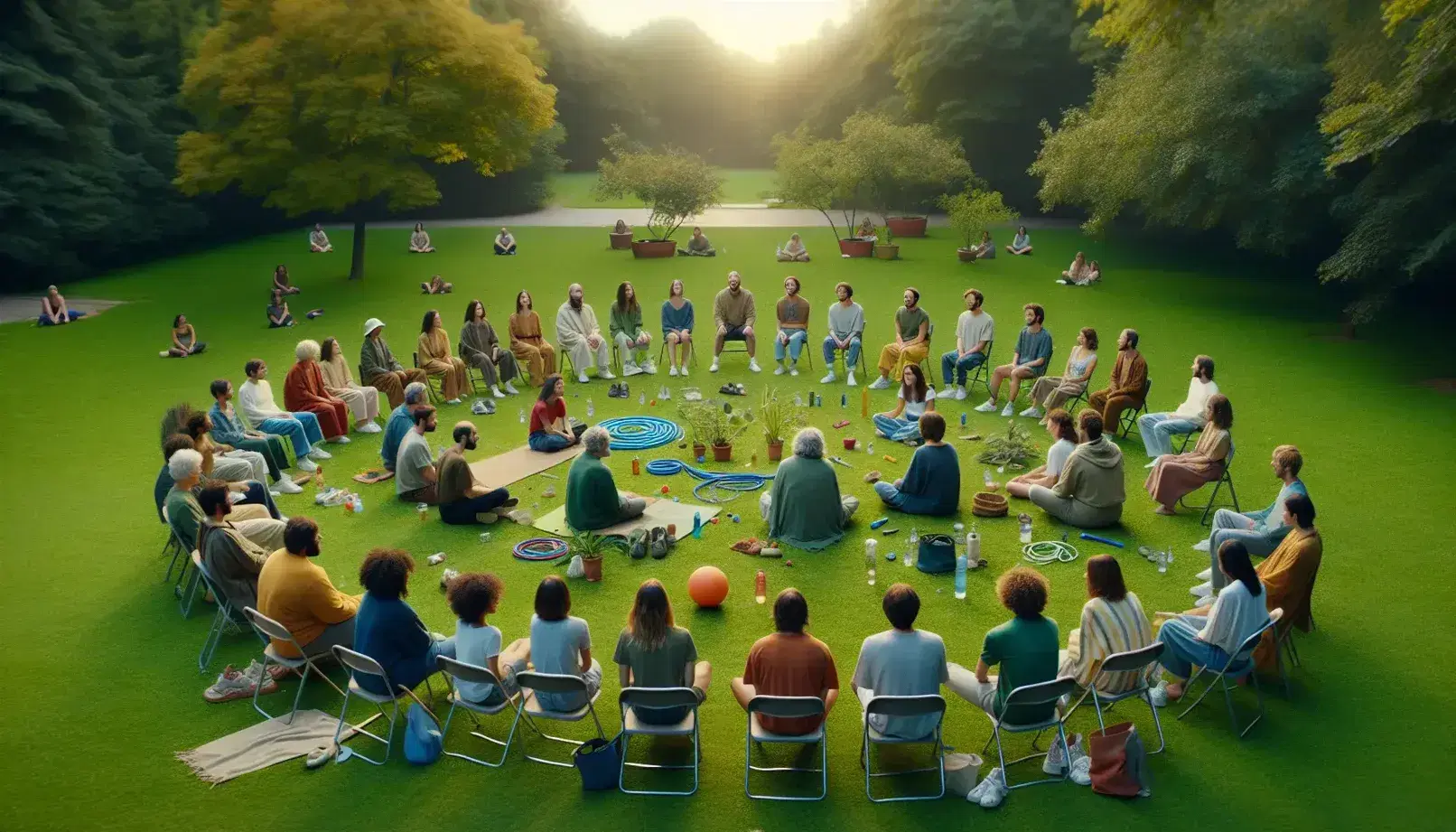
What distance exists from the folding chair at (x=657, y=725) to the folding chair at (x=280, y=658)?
1.99m

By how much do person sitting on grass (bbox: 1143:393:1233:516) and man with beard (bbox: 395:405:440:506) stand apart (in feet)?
24.0

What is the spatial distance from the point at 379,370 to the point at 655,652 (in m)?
9.10

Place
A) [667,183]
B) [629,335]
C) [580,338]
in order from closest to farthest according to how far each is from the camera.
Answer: [580,338]
[629,335]
[667,183]

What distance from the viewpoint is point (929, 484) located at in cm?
1000

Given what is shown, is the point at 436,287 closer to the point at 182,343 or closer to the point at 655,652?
the point at 182,343

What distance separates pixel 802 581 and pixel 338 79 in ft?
62.0

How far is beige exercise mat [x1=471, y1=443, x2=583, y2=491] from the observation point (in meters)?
11.4

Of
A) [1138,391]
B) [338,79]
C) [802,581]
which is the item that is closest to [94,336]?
[338,79]

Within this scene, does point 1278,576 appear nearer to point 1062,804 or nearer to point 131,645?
point 1062,804

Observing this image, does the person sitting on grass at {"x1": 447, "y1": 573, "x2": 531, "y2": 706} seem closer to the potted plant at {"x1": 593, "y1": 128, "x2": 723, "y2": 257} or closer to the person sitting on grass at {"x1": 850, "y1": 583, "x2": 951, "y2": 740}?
the person sitting on grass at {"x1": 850, "y1": 583, "x2": 951, "y2": 740}

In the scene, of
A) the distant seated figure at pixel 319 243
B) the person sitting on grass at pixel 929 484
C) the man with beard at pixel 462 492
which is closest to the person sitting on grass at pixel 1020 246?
the distant seated figure at pixel 319 243

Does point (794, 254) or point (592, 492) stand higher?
point (794, 254)

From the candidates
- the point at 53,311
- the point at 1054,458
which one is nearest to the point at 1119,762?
the point at 1054,458

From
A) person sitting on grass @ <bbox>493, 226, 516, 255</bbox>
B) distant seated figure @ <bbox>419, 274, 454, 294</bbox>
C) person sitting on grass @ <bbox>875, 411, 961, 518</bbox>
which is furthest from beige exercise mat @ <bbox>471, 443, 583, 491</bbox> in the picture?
person sitting on grass @ <bbox>493, 226, 516, 255</bbox>
